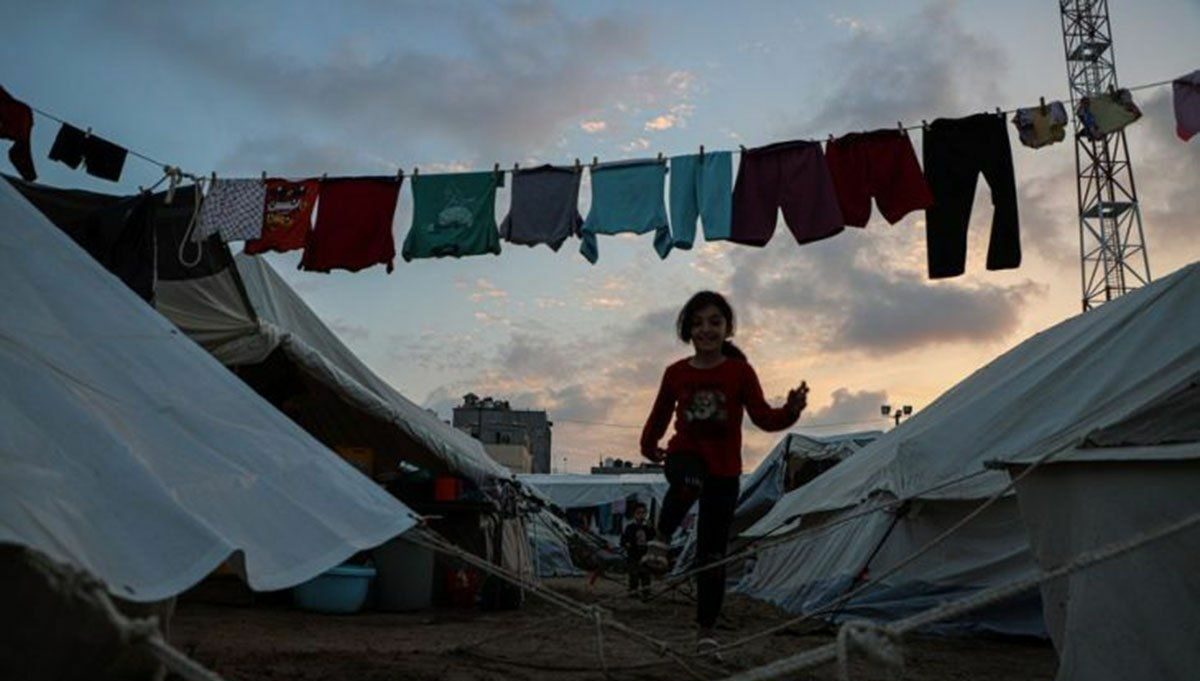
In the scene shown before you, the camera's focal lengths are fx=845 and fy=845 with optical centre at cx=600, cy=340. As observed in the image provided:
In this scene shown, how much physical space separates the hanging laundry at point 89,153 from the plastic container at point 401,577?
3.92m

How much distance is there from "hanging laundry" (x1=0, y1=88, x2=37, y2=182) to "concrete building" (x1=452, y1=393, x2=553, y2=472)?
4112 centimetres

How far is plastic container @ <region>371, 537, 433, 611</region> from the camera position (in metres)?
6.74

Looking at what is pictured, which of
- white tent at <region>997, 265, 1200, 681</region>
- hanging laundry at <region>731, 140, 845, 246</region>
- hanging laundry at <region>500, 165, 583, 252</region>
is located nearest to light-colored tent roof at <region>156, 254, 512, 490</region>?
hanging laundry at <region>500, 165, 583, 252</region>

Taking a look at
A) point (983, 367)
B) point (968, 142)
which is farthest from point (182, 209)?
point (968, 142)

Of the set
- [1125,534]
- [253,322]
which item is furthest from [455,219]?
[1125,534]

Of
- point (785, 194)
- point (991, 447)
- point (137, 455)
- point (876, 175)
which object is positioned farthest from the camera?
point (785, 194)

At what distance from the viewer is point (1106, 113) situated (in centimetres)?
672

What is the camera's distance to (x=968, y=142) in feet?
22.8

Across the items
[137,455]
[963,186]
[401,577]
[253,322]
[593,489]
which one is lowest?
[401,577]

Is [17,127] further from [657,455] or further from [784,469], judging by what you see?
[784,469]

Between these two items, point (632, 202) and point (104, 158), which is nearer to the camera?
point (104, 158)

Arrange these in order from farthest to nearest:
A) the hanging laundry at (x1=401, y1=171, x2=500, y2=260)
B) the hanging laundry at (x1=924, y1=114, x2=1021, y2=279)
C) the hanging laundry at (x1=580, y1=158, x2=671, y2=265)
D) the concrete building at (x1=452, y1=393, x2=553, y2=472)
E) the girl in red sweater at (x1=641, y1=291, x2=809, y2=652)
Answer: the concrete building at (x1=452, y1=393, x2=553, y2=472) < the hanging laundry at (x1=401, y1=171, x2=500, y2=260) < the hanging laundry at (x1=580, y1=158, x2=671, y2=265) < the hanging laundry at (x1=924, y1=114, x2=1021, y2=279) < the girl in red sweater at (x1=641, y1=291, x2=809, y2=652)

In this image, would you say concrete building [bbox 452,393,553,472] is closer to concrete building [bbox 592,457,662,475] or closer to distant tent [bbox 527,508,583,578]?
concrete building [bbox 592,457,662,475]

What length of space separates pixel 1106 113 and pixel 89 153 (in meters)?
8.29
